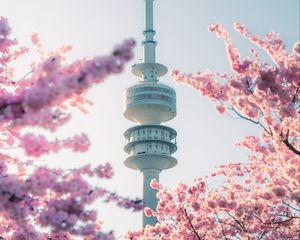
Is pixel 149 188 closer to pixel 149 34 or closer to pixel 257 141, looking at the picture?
pixel 149 34

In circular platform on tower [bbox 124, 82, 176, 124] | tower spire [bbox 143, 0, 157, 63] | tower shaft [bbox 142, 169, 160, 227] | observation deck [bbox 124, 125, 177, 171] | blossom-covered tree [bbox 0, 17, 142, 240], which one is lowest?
blossom-covered tree [bbox 0, 17, 142, 240]

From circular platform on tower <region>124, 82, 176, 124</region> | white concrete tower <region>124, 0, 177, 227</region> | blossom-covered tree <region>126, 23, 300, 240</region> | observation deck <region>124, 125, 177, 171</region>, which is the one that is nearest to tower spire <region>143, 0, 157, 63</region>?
white concrete tower <region>124, 0, 177, 227</region>

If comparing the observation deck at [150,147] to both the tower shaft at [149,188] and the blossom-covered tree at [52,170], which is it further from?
the blossom-covered tree at [52,170]

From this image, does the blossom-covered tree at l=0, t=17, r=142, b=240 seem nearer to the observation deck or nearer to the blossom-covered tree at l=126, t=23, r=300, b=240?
the blossom-covered tree at l=126, t=23, r=300, b=240

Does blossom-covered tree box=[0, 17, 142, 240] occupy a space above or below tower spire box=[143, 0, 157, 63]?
below

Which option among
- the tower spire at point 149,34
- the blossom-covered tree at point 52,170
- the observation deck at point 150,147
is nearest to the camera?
the blossom-covered tree at point 52,170

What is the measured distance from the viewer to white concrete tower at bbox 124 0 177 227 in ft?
251

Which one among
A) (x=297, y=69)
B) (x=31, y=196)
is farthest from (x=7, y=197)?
(x=297, y=69)

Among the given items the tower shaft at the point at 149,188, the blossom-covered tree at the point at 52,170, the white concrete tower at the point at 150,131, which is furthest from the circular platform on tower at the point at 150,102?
the blossom-covered tree at the point at 52,170

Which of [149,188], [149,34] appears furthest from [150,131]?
[149,34]

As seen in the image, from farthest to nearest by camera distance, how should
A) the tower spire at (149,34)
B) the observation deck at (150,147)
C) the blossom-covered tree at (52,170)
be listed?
the tower spire at (149,34) < the observation deck at (150,147) < the blossom-covered tree at (52,170)

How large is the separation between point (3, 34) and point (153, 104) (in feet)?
218

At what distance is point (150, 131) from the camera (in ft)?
254

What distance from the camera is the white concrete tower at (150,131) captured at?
76438 millimetres
